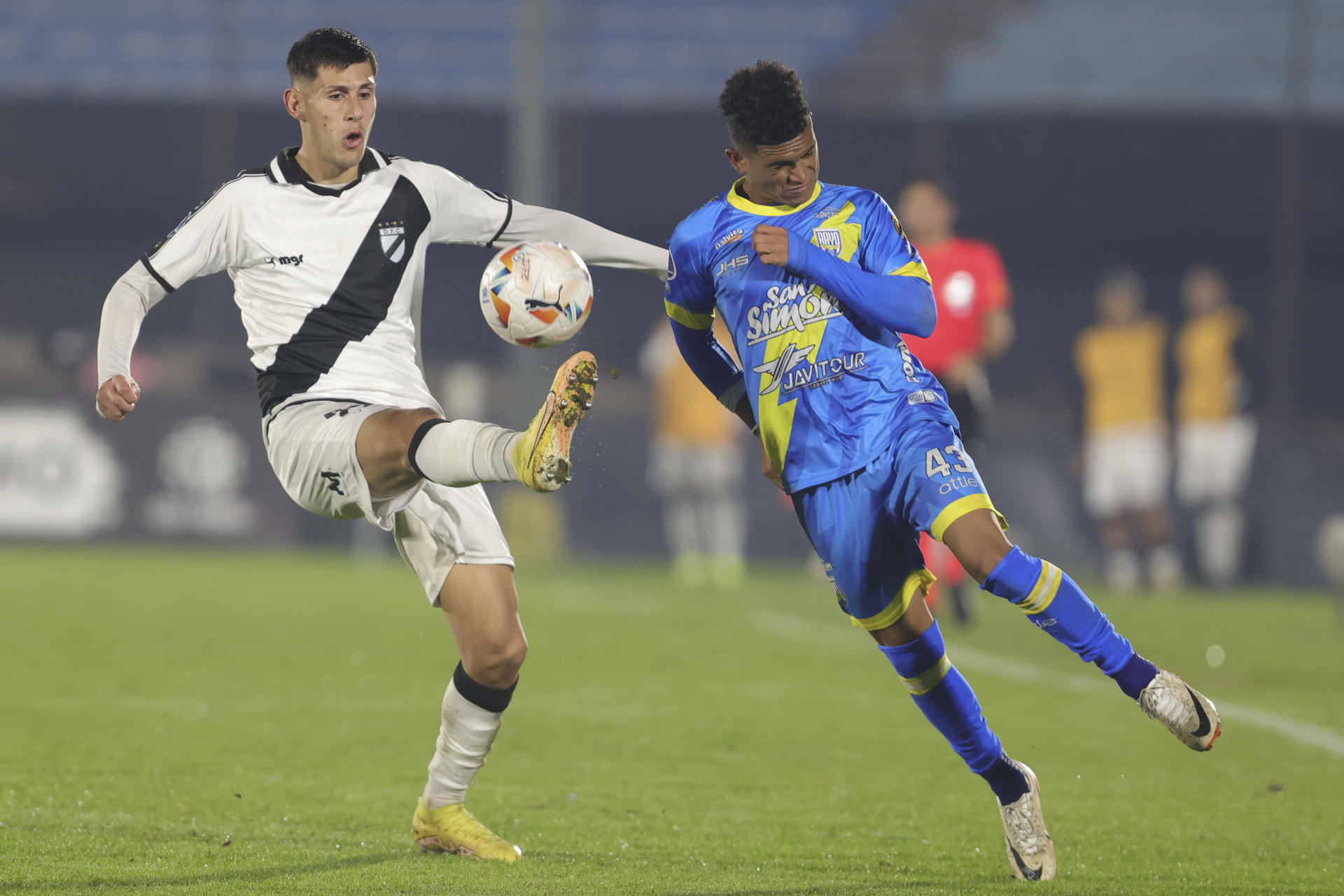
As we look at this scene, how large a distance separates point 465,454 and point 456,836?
114 centimetres

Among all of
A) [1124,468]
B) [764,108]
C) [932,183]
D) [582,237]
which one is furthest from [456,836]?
[1124,468]

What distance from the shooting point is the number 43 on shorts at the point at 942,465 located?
3.89m

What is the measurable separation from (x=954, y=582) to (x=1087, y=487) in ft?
23.1

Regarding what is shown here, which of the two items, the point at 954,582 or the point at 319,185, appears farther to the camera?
the point at 954,582

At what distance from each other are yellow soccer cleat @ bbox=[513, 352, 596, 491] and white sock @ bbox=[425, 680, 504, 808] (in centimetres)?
85

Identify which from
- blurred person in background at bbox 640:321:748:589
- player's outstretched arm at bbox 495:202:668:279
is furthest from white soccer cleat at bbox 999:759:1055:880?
blurred person in background at bbox 640:321:748:589

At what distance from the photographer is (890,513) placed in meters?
4.01

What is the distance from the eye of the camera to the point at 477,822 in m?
4.38

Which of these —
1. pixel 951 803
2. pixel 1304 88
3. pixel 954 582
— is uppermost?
pixel 1304 88

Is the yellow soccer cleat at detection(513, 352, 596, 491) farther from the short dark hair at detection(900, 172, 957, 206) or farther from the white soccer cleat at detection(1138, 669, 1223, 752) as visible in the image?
the short dark hair at detection(900, 172, 957, 206)

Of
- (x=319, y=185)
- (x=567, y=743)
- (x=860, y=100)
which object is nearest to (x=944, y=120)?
(x=860, y=100)

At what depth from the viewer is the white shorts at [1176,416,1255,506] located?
14227 mm

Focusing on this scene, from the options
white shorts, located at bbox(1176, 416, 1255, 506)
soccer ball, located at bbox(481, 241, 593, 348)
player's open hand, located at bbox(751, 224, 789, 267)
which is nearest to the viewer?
player's open hand, located at bbox(751, 224, 789, 267)

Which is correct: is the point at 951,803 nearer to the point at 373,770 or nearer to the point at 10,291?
the point at 373,770
